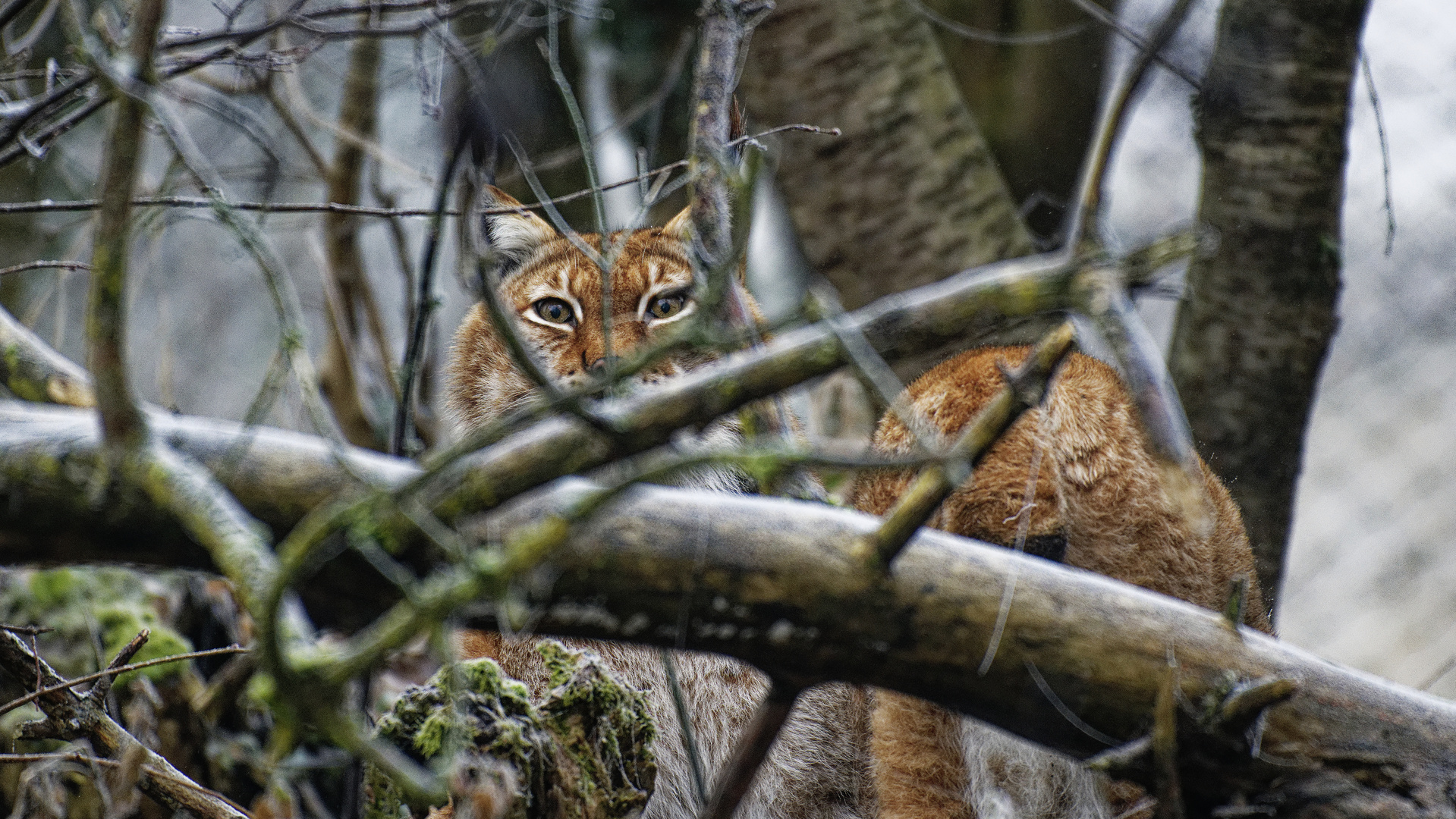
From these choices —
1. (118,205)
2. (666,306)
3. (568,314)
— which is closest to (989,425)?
(118,205)

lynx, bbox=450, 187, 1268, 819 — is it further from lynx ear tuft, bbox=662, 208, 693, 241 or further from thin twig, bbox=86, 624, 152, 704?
thin twig, bbox=86, 624, 152, 704

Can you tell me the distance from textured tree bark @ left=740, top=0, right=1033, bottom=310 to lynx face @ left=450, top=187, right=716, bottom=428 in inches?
33.6

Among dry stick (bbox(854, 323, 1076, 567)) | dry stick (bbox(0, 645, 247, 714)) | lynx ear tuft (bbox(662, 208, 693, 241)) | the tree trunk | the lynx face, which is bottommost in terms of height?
dry stick (bbox(0, 645, 247, 714))

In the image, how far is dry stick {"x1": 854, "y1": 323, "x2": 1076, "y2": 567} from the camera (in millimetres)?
1278

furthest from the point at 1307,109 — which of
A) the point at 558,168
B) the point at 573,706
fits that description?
the point at 558,168

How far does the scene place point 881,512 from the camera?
266 centimetres

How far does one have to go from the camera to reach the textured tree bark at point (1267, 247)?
318 cm

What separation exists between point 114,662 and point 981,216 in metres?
2.93

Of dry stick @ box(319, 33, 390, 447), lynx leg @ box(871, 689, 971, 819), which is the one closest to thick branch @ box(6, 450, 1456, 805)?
lynx leg @ box(871, 689, 971, 819)

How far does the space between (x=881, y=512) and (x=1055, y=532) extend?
0.50 m

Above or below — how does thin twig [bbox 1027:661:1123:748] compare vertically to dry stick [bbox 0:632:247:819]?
above

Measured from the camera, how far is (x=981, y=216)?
3.96 metres

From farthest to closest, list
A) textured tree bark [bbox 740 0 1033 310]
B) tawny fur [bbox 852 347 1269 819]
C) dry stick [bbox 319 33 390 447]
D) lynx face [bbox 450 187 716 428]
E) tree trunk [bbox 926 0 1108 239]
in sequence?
1. tree trunk [bbox 926 0 1108 239]
2. dry stick [bbox 319 33 390 447]
3. textured tree bark [bbox 740 0 1033 310]
4. lynx face [bbox 450 187 716 428]
5. tawny fur [bbox 852 347 1269 819]

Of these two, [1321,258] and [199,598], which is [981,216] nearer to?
[1321,258]
